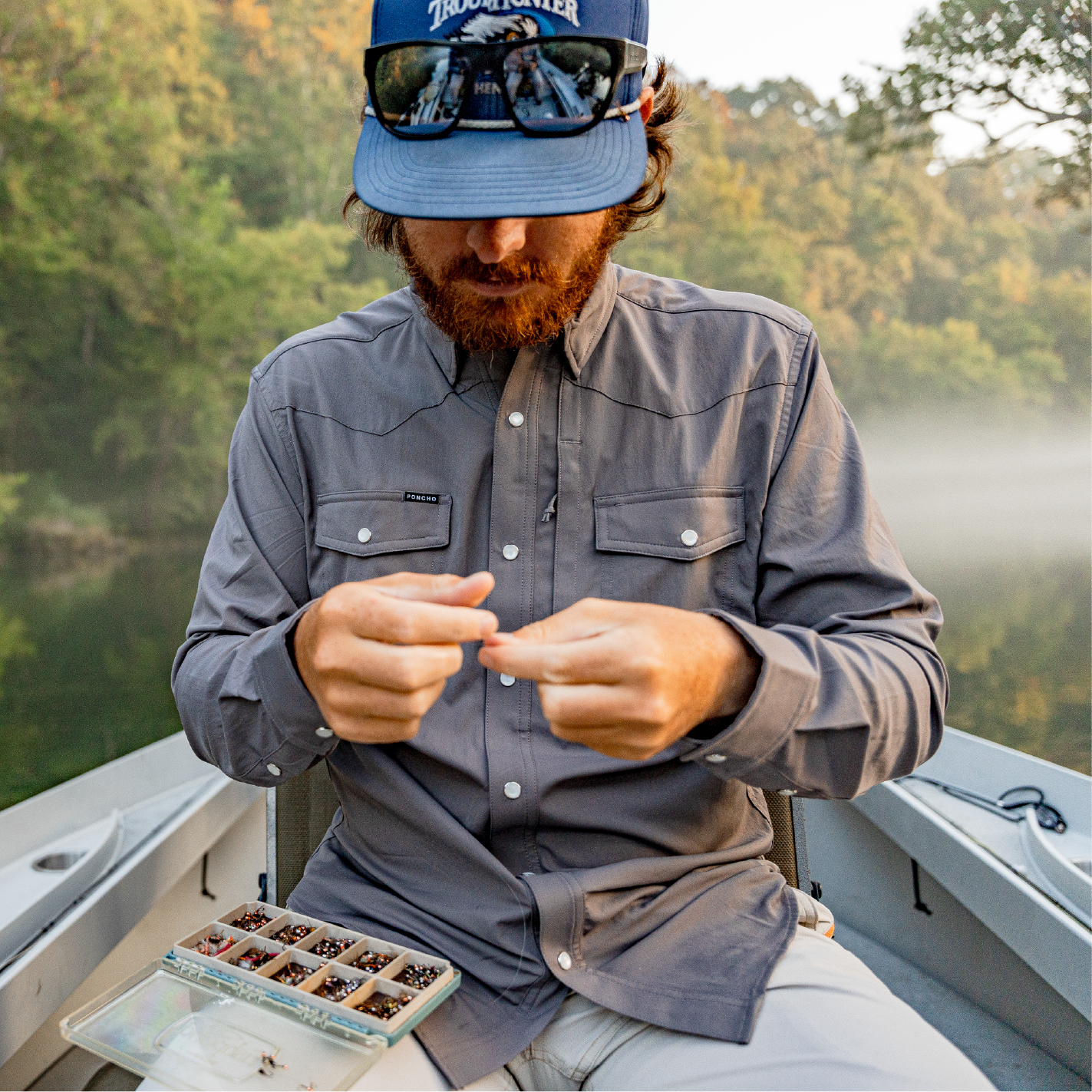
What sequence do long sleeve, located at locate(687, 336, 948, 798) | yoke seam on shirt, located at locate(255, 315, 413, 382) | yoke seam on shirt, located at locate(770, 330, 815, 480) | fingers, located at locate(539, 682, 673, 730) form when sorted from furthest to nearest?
yoke seam on shirt, located at locate(255, 315, 413, 382) < yoke seam on shirt, located at locate(770, 330, 815, 480) < long sleeve, located at locate(687, 336, 948, 798) < fingers, located at locate(539, 682, 673, 730)

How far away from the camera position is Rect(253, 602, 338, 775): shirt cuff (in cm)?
88

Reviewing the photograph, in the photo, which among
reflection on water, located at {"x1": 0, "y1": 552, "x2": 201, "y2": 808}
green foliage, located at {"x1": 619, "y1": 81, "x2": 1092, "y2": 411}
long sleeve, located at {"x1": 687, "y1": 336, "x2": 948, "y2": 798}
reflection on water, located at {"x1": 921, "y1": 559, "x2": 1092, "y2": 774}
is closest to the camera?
long sleeve, located at {"x1": 687, "y1": 336, "x2": 948, "y2": 798}

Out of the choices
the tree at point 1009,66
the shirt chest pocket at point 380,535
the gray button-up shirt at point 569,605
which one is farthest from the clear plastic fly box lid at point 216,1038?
the tree at point 1009,66

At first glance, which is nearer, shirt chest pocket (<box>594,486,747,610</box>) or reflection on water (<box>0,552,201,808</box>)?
shirt chest pocket (<box>594,486,747,610</box>)

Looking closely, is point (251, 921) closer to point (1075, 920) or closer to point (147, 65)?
point (1075, 920)

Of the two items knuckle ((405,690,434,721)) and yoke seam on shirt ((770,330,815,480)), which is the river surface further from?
knuckle ((405,690,434,721))

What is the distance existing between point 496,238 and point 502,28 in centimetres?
19

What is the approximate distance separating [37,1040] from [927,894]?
5.64 ft

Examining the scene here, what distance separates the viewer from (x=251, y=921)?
96 cm

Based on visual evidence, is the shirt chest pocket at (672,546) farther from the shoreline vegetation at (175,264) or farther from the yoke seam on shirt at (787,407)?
the shoreline vegetation at (175,264)

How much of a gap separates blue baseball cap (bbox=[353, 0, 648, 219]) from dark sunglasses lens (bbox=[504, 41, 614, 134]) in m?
0.02

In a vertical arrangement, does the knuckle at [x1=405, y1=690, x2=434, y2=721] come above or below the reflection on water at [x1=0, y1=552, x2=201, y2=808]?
above

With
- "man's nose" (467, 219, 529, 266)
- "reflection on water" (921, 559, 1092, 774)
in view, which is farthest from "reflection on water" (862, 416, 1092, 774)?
"man's nose" (467, 219, 529, 266)

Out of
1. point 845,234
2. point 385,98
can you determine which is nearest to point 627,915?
point 385,98
